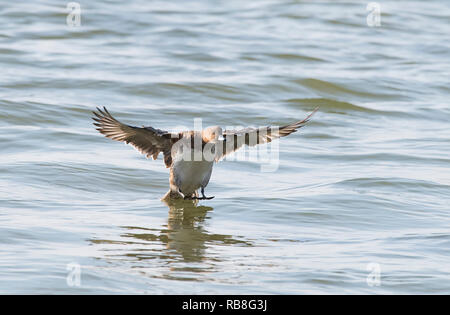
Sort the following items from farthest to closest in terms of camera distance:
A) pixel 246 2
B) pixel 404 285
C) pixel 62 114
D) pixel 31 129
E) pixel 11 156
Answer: pixel 246 2 → pixel 62 114 → pixel 31 129 → pixel 11 156 → pixel 404 285

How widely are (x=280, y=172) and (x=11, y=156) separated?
139 inches

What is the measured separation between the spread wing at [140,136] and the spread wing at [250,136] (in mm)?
580

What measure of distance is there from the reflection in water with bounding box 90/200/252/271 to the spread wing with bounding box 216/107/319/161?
0.83 metres

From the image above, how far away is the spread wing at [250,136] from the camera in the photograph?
9055mm

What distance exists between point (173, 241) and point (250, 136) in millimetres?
A: 1928

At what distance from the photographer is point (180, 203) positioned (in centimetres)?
948

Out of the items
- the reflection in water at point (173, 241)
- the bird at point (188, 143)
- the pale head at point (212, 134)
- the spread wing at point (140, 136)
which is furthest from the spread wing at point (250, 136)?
the reflection in water at point (173, 241)

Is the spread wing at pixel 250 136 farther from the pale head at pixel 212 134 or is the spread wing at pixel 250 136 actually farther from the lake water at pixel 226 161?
the lake water at pixel 226 161

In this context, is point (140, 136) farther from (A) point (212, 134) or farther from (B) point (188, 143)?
(A) point (212, 134)

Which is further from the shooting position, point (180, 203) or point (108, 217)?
point (180, 203)

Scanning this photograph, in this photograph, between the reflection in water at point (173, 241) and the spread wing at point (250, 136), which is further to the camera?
the spread wing at point (250, 136)

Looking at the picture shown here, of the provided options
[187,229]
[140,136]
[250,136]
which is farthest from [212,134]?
[187,229]
